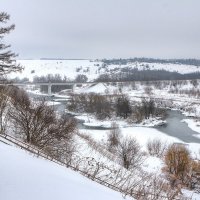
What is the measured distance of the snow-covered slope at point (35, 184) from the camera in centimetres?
521

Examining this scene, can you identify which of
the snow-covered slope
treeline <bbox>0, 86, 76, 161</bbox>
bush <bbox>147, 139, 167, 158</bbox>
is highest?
the snow-covered slope

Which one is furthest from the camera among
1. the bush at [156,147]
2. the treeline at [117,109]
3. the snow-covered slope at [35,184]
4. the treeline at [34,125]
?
the treeline at [117,109]

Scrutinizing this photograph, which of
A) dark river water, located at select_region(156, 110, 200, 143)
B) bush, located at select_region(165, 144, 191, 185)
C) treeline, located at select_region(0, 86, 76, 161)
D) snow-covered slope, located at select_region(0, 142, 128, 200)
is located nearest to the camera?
snow-covered slope, located at select_region(0, 142, 128, 200)

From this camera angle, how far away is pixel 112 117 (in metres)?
98.8

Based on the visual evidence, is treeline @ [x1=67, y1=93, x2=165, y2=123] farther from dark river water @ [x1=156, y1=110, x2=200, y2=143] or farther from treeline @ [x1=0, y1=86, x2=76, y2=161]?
treeline @ [x1=0, y1=86, x2=76, y2=161]

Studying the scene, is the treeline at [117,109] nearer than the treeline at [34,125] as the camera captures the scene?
No

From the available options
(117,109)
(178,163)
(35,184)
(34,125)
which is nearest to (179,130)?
(117,109)

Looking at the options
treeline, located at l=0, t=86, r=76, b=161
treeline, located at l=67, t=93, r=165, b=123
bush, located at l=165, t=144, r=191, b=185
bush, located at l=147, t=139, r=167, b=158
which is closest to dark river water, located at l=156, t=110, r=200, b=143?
bush, located at l=147, t=139, r=167, b=158

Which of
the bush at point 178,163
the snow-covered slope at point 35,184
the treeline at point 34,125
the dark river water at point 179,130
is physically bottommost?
the dark river water at point 179,130

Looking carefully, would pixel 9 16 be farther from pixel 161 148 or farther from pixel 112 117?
pixel 112 117

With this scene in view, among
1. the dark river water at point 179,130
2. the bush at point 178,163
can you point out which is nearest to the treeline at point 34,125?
the bush at point 178,163

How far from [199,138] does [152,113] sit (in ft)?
108

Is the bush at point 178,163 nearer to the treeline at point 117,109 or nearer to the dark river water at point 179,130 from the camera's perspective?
the dark river water at point 179,130

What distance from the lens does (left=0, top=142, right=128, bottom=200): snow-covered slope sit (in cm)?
521
